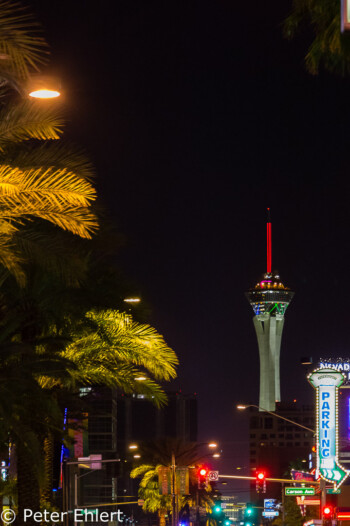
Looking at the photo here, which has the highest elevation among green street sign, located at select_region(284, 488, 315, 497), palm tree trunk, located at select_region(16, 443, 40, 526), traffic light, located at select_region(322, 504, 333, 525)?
palm tree trunk, located at select_region(16, 443, 40, 526)

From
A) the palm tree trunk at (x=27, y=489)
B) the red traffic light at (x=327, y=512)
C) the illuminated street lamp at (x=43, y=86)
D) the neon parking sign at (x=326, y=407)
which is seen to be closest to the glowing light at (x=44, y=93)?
the illuminated street lamp at (x=43, y=86)

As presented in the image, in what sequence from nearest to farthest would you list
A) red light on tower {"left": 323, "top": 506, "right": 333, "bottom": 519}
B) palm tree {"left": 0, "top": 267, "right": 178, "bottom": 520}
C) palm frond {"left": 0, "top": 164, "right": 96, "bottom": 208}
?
palm frond {"left": 0, "top": 164, "right": 96, "bottom": 208} → palm tree {"left": 0, "top": 267, "right": 178, "bottom": 520} → red light on tower {"left": 323, "top": 506, "right": 333, "bottom": 519}

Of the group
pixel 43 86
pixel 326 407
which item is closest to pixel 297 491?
pixel 326 407

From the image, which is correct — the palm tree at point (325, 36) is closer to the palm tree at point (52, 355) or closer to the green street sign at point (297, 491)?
the palm tree at point (52, 355)

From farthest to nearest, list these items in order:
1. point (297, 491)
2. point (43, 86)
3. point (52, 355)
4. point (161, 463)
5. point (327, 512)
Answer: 1. point (161, 463)
2. point (327, 512)
3. point (297, 491)
4. point (52, 355)
5. point (43, 86)

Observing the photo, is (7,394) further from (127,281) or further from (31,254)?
(127,281)

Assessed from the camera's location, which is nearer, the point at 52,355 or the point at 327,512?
the point at 52,355

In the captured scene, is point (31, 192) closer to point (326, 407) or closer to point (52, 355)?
point (52, 355)

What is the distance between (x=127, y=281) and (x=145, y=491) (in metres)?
59.5

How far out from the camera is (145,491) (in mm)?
86562

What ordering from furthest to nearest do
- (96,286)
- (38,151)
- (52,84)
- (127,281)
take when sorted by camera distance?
(127,281)
(96,286)
(38,151)
(52,84)

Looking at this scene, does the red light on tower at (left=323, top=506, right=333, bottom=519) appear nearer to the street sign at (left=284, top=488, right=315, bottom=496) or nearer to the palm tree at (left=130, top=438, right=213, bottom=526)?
the street sign at (left=284, top=488, right=315, bottom=496)

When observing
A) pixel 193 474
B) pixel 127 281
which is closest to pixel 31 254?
pixel 127 281

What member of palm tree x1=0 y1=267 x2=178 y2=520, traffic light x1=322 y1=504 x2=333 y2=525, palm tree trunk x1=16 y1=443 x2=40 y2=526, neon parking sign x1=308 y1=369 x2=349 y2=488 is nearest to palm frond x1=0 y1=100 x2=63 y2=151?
palm tree x1=0 y1=267 x2=178 y2=520
